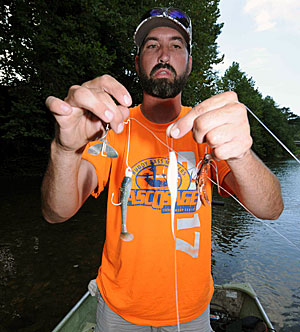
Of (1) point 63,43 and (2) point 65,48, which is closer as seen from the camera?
(2) point 65,48

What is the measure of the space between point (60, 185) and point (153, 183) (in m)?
0.82

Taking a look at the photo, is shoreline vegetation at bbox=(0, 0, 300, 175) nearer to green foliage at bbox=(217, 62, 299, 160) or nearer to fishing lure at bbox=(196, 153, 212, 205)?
fishing lure at bbox=(196, 153, 212, 205)

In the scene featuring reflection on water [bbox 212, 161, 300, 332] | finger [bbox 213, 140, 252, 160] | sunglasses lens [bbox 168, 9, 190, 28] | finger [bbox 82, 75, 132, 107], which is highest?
sunglasses lens [bbox 168, 9, 190, 28]

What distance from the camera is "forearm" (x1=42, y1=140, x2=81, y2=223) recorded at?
1.67 m

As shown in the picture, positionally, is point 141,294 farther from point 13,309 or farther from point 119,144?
point 13,309

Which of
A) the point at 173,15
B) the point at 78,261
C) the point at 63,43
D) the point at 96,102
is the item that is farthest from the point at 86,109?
the point at 63,43

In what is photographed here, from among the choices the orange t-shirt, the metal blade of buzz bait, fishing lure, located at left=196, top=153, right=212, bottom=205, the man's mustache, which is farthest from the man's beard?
the metal blade of buzz bait

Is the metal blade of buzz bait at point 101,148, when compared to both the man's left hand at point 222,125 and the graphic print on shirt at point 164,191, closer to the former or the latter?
the graphic print on shirt at point 164,191

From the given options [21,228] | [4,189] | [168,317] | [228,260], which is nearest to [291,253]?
[228,260]

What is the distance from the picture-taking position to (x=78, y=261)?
7582 mm

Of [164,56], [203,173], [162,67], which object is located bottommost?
[203,173]

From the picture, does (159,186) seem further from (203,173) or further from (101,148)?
(101,148)

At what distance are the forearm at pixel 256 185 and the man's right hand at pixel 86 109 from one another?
78 cm

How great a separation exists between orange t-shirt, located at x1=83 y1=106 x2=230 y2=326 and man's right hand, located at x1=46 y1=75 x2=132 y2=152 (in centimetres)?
56
